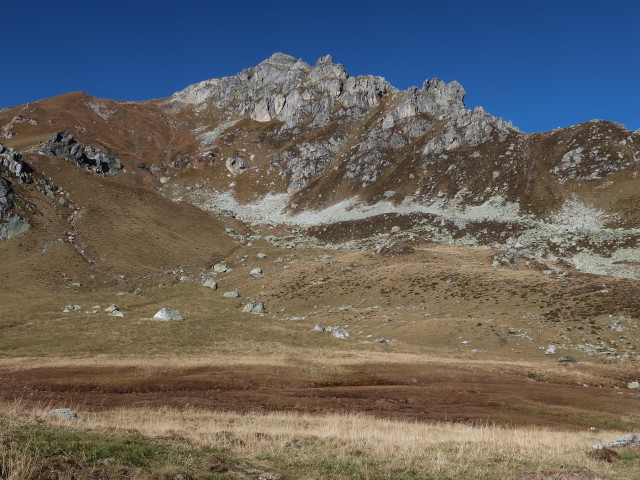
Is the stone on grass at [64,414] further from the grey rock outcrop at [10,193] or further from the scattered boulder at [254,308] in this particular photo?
the grey rock outcrop at [10,193]

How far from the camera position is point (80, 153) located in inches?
6786

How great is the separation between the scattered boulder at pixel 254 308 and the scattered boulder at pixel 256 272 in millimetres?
20963

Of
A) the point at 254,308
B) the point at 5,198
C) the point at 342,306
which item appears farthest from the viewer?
the point at 5,198

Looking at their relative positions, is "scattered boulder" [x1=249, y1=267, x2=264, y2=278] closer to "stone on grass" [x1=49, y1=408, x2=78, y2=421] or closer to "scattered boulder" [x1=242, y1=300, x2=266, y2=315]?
"scattered boulder" [x1=242, y1=300, x2=266, y2=315]

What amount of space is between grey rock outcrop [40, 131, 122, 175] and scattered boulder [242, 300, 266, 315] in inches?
5040

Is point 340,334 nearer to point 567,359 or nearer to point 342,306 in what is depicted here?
point 342,306

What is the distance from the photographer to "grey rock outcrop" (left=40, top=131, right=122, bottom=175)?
166 metres

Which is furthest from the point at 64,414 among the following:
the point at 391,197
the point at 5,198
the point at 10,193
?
the point at 391,197

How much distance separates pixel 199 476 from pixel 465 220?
443ft

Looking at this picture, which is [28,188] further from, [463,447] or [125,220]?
[463,447]

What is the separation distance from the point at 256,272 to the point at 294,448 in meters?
95.2

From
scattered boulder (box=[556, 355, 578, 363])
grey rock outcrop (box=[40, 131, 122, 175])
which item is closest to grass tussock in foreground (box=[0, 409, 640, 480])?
scattered boulder (box=[556, 355, 578, 363])

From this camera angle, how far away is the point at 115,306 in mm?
80250

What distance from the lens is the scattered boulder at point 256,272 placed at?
107444 mm
